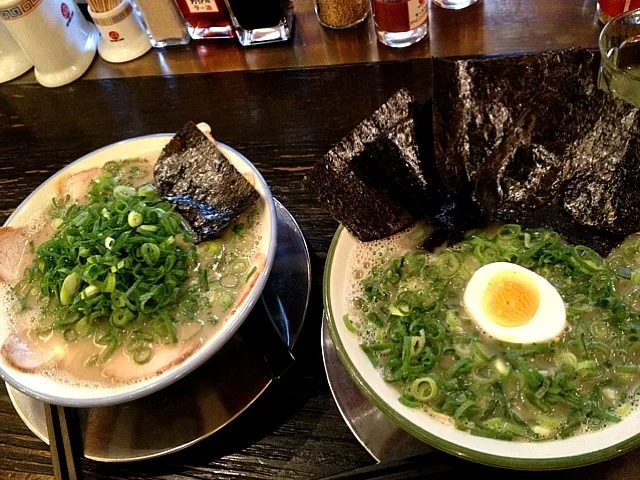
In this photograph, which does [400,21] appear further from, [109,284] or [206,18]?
[109,284]

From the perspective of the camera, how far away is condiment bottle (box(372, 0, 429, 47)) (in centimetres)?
188

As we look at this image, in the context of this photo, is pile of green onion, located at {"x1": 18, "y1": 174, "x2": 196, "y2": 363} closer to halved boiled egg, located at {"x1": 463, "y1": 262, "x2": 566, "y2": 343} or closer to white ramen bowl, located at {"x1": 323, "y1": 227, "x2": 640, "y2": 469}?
white ramen bowl, located at {"x1": 323, "y1": 227, "x2": 640, "y2": 469}

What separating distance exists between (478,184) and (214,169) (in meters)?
0.63

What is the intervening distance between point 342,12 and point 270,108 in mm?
436

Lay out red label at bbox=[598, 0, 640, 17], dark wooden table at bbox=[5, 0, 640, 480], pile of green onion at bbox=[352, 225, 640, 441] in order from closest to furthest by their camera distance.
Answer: pile of green onion at bbox=[352, 225, 640, 441] < dark wooden table at bbox=[5, 0, 640, 480] < red label at bbox=[598, 0, 640, 17]

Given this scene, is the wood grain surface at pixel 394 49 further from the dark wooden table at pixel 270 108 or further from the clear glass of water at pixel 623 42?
the clear glass of water at pixel 623 42

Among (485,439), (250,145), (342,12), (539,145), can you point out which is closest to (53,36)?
(250,145)

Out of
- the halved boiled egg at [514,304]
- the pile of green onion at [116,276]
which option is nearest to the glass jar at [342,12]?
the pile of green onion at [116,276]

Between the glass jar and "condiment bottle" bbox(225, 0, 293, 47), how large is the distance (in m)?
0.13

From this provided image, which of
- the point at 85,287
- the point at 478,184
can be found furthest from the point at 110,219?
the point at 478,184

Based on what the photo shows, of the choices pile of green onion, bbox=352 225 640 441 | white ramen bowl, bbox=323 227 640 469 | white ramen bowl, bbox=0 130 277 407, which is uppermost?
white ramen bowl, bbox=0 130 277 407

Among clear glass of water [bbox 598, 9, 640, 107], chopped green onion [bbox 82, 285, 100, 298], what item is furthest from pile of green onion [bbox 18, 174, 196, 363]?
clear glass of water [bbox 598, 9, 640, 107]

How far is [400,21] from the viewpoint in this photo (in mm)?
1917

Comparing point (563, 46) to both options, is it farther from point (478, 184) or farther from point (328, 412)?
point (328, 412)
